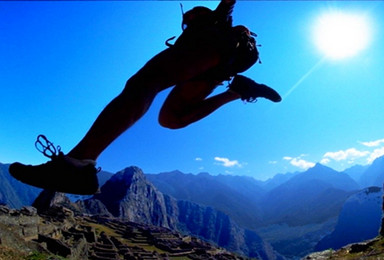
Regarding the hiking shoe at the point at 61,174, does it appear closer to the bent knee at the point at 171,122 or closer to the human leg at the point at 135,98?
the human leg at the point at 135,98

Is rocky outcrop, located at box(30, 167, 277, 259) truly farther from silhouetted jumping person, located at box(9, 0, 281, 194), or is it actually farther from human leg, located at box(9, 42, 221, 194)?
human leg, located at box(9, 42, 221, 194)

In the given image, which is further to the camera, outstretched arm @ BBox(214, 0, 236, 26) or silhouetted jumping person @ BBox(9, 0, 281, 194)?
outstretched arm @ BBox(214, 0, 236, 26)

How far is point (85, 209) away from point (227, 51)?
98164mm

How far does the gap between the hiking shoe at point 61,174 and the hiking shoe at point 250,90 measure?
2.13m

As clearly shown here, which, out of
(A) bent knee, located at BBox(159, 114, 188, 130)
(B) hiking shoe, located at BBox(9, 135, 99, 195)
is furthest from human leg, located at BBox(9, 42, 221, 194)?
(A) bent knee, located at BBox(159, 114, 188, 130)

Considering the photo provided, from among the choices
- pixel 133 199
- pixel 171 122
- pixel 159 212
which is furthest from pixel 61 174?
pixel 159 212

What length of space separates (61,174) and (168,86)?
112cm

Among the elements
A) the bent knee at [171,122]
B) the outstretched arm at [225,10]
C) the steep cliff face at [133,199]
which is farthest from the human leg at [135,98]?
the steep cliff face at [133,199]

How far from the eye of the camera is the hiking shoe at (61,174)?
6.41 feet

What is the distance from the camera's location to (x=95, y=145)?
203 centimetres

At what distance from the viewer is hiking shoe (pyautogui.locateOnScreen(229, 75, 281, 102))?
3.46 m

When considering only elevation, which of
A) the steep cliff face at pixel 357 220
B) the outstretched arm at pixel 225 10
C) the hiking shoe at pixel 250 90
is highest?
the outstretched arm at pixel 225 10

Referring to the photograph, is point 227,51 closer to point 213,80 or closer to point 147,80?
point 213,80

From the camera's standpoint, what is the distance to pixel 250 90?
3.55m
